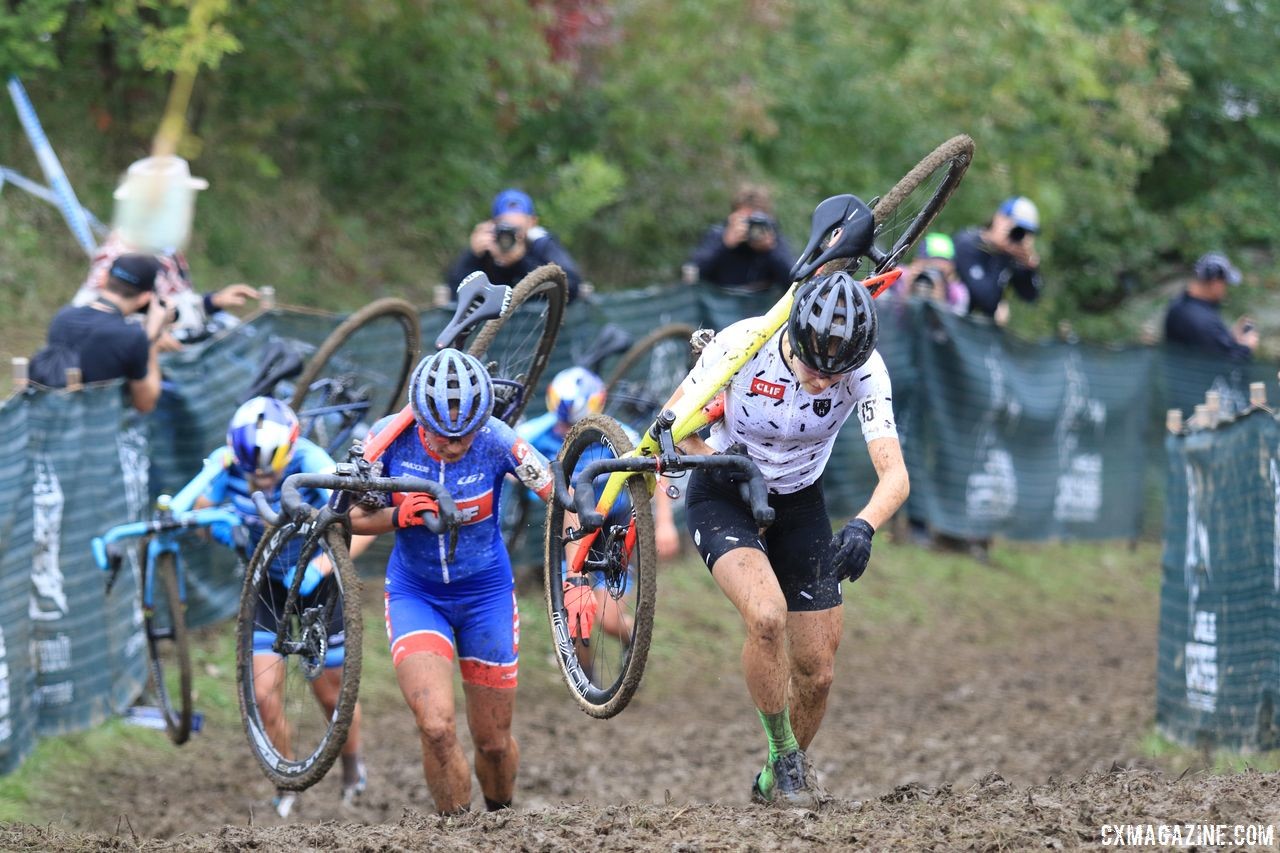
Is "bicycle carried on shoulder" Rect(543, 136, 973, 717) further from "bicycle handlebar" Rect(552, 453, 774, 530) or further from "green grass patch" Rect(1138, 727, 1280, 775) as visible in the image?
"green grass patch" Rect(1138, 727, 1280, 775)

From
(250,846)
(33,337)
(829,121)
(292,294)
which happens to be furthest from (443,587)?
(829,121)

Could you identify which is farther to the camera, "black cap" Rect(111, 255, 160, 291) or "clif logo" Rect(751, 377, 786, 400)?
"black cap" Rect(111, 255, 160, 291)

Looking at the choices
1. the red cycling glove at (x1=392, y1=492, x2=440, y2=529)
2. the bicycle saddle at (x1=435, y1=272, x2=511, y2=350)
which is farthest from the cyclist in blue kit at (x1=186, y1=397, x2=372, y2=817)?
the bicycle saddle at (x1=435, y1=272, x2=511, y2=350)

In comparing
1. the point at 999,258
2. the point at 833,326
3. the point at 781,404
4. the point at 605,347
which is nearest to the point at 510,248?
the point at 605,347

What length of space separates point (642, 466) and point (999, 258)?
28.6 ft

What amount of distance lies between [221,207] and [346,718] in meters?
9.63

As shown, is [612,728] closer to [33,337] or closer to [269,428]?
[269,428]

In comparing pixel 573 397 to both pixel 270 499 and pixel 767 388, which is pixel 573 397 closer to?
pixel 270 499

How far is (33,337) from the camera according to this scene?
1269 cm

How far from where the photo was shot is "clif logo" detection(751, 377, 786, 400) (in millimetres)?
6816

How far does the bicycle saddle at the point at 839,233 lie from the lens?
6.89 m

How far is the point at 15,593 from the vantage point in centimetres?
859

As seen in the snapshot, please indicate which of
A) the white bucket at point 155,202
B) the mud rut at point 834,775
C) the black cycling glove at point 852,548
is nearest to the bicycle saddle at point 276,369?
the white bucket at point 155,202

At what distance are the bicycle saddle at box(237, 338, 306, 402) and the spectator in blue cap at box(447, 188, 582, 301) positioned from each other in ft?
6.73
